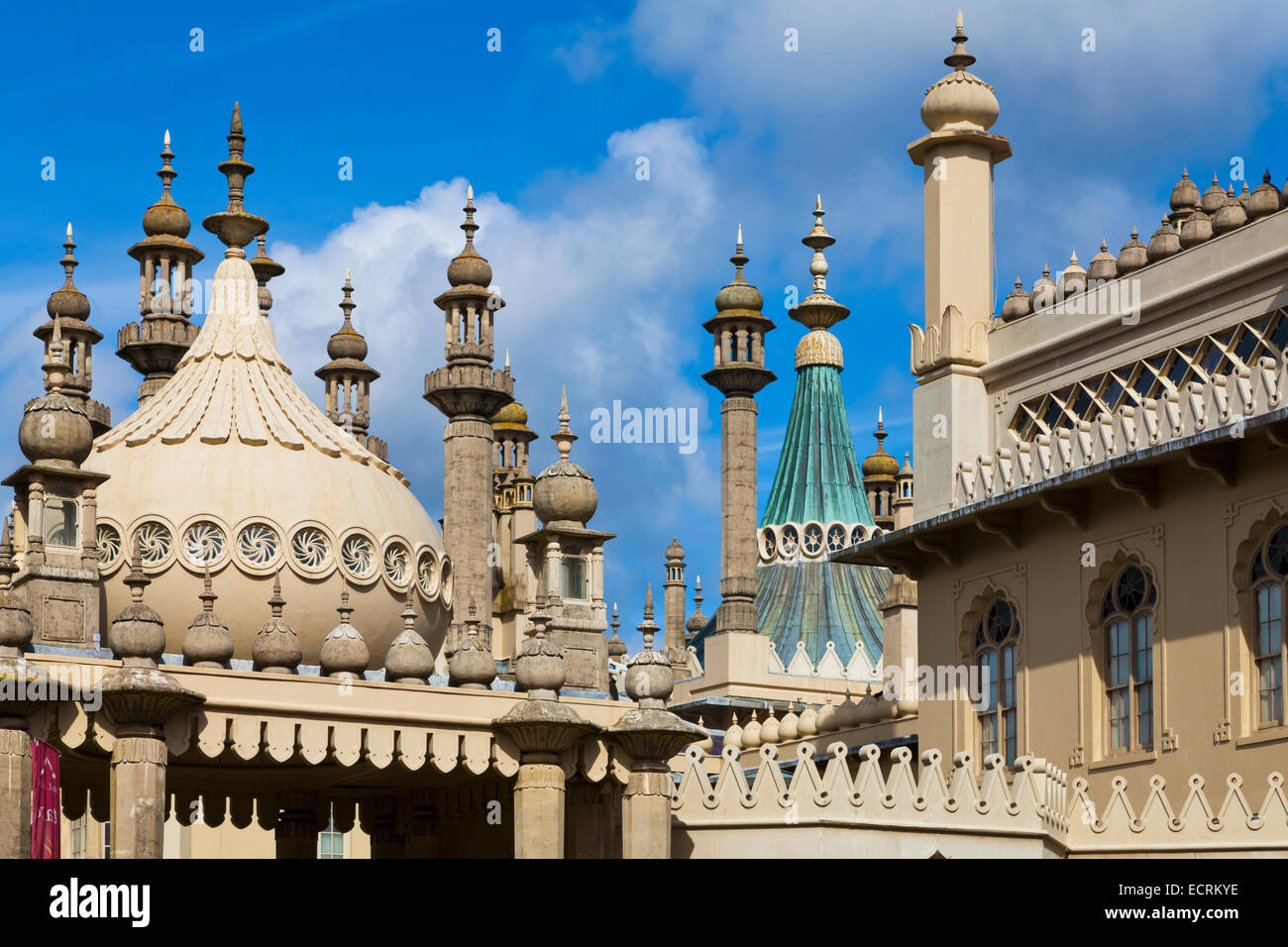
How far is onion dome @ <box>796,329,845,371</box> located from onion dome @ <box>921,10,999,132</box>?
23.1 metres

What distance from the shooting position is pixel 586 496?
2547 cm

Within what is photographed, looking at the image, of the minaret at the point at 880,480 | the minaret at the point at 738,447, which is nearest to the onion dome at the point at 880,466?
the minaret at the point at 880,480

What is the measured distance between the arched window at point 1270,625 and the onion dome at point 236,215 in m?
13.5

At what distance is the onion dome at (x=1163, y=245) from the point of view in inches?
1241

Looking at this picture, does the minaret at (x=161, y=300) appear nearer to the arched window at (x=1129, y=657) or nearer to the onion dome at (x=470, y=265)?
the onion dome at (x=470, y=265)

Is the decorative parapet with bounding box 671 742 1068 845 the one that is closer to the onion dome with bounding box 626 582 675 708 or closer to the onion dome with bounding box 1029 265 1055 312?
the onion dome with bounding box 626 582 675 708

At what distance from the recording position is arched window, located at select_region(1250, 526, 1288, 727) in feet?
91.5

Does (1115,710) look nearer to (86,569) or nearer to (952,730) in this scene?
(952,730)

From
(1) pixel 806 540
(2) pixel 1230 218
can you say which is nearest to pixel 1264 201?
(2) pixel 1230 218

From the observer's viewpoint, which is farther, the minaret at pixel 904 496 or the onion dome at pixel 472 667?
the minaret at pixel 904 496

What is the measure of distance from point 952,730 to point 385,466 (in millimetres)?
11016

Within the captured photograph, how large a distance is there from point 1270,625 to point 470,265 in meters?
18.2

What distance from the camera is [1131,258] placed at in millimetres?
32312
